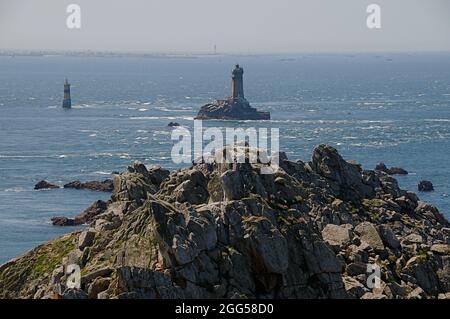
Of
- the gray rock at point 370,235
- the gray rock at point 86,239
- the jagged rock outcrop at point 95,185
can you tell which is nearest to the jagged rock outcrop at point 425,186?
the jagged rock outcrop at point 95,185

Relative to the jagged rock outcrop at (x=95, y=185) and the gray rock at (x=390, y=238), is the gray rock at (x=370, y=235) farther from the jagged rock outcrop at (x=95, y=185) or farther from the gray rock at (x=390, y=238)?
the jagged rock outcrop at (x=95, y=185)

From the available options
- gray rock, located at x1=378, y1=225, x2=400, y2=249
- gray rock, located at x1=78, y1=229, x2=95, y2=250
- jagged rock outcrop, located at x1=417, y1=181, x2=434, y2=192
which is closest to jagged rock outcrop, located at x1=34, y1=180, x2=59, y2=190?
jagged rock outcrop, located at x1=417, y1=181, x2=434, y2=192

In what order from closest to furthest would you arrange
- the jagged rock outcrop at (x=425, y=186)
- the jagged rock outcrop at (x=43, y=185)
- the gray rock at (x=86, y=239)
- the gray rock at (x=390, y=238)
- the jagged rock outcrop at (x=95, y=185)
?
the gray rock at (x=86, y=239) → the gray rock at (x=390, y=238) → the jagged rock outcrop at (x=425, y=186) → the jagged rock outcrop at (x=95, y=185) → the jagged rock outcrop at (x=43, y=185)

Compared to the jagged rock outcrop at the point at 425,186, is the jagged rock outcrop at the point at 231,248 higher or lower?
higher

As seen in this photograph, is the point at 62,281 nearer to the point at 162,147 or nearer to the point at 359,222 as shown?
the point at 359,222

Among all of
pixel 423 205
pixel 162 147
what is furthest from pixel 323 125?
pixel 423 205

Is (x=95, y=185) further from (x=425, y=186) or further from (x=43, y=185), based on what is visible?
(x=425, y=186)

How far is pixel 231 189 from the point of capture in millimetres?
43125

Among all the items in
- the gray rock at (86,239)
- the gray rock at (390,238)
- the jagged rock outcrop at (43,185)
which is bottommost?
the jagged rock outcrop at (43,185)

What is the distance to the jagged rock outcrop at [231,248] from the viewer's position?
37938 millimetres

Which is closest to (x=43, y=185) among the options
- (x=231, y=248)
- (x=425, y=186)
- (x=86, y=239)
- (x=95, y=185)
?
(x=95, y=185)

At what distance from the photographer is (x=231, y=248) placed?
3944 cm

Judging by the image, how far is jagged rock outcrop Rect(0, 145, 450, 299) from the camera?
3794 centimetres
